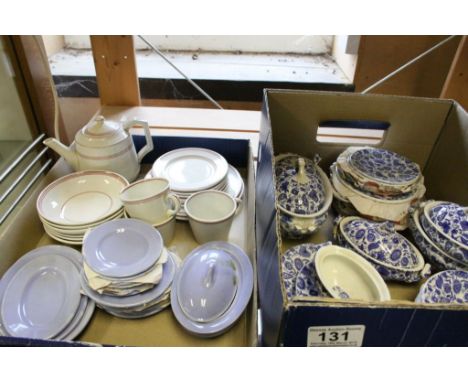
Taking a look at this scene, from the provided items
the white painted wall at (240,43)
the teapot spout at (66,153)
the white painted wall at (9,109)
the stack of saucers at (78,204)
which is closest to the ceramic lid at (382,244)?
the stack of saucers at (78,204)

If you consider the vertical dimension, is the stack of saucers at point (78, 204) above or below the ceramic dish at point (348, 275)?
above

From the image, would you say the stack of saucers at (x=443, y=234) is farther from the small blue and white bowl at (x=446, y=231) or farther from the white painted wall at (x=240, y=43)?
the white painted wall at (x=240, y=43)

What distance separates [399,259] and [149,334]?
416 millimetres

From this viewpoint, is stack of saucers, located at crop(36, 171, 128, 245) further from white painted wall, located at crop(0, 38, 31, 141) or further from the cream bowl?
white painted wall, located at crop(0, 38, 31, 141)

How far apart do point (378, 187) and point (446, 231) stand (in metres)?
0.13

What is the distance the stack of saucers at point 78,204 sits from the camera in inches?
24.6

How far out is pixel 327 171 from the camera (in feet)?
2.74

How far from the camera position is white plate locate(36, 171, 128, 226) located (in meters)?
0.65

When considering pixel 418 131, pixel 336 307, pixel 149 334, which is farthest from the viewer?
pixel 418 131

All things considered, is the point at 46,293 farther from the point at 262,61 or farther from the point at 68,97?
the point at 262,61

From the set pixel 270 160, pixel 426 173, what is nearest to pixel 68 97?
pixel 270 160

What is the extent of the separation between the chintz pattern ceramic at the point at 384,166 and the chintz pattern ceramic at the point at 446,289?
184 mm

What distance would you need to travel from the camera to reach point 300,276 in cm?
57

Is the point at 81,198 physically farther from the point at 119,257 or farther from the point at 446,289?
the point at 446,289
